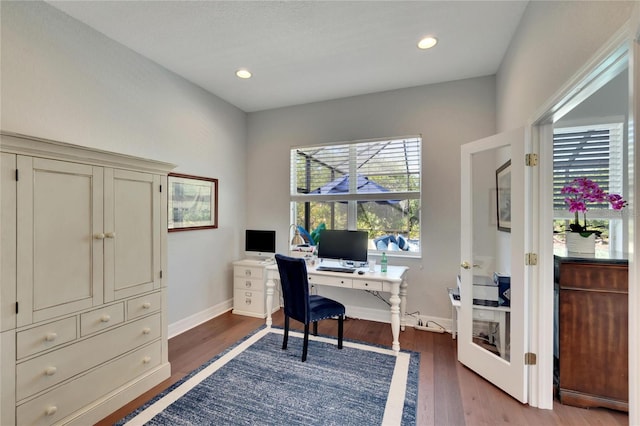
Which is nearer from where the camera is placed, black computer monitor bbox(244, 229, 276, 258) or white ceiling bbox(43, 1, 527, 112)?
white ceiling bbox(43, 1, 527, 112)

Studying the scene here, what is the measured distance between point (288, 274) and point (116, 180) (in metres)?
1.57

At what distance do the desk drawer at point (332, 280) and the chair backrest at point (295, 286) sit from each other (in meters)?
0.39

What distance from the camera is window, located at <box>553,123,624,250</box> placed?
261cm

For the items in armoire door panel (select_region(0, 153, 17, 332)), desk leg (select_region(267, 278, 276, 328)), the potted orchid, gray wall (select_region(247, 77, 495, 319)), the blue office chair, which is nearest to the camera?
armoire door panel (select_region(0, 153, 17, 332))

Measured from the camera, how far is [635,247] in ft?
3.13

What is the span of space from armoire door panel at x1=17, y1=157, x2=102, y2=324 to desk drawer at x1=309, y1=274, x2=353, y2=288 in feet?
6.12

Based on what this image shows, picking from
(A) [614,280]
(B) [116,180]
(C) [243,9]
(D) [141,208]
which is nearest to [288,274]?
(D) [141,208]

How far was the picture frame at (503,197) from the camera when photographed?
2.18 meters

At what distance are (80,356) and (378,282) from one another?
234 cm

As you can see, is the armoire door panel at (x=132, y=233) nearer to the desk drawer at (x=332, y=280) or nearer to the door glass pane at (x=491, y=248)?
the desk drawer at (x=332, y=280)

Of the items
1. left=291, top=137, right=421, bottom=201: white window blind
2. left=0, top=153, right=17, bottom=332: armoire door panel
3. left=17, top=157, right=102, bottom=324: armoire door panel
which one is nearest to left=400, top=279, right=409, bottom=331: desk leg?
left=291, top=137, right=421, bottom=201: white window blind

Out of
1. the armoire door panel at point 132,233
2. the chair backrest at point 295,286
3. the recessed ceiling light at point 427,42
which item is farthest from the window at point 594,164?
the armoire door panel at point 132,233

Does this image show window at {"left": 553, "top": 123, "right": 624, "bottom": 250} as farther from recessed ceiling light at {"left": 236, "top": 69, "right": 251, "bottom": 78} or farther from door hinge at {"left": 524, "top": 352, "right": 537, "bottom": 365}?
recessed ceiling light at {"left": 236, "top": 69, "right": 251, "bottom": 78}

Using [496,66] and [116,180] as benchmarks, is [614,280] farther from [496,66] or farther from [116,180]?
[116,180]
